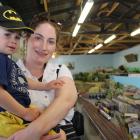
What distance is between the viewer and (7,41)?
54.1 inches

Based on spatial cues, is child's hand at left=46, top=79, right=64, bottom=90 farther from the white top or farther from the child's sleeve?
the child's sleeve

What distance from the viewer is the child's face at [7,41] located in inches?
53.3

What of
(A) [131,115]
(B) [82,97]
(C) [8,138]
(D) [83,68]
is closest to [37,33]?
(C) [8,138]

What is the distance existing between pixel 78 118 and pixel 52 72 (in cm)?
105

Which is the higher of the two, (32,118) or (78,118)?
(32,118)

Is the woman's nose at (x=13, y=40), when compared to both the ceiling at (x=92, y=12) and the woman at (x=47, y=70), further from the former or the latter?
the ceiling at (x=92, y=12)

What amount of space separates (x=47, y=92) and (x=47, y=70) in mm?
144

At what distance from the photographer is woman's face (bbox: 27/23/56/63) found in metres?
1.57

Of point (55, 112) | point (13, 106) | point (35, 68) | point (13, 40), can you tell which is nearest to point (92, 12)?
point (35, 68)

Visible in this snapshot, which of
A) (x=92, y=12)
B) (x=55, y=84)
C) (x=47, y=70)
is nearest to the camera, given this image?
(x=55, y=84)

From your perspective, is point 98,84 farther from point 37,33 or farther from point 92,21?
point 37,33

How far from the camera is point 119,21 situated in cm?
941

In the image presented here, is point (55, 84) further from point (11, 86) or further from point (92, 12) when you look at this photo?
point (92, 12)

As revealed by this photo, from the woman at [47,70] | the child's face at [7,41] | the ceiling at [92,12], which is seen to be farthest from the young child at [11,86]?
the ceiling at [92,12]
